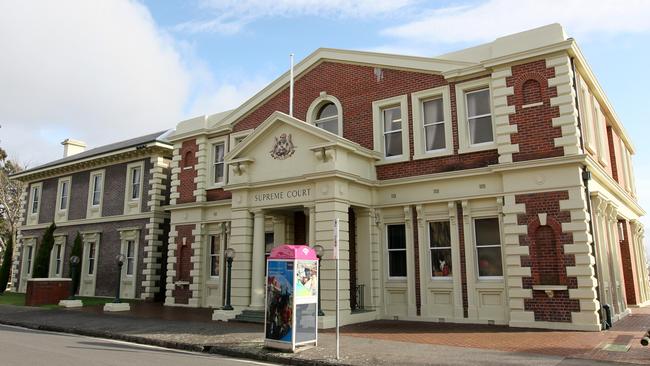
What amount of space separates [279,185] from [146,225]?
1272 centimetres

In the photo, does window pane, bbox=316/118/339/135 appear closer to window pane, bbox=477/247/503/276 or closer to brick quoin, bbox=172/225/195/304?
window pane, bbox=477/247/503/276

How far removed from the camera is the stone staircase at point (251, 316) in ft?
52.6

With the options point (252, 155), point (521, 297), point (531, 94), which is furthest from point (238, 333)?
point (531, 94)

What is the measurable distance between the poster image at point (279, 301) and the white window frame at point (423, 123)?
7359mm

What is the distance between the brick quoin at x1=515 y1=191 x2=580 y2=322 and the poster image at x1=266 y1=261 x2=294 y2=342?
711 cm

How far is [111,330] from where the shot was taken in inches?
565

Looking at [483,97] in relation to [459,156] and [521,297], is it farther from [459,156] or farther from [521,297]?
[521,297]

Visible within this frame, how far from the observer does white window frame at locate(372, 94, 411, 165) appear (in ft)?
56.1

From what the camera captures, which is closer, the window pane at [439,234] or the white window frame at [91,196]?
the window pane at [439,234]

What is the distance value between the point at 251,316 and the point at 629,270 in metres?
15.6

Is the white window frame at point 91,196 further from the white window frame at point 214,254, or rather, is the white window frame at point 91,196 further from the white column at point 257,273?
the white column at point 257,273

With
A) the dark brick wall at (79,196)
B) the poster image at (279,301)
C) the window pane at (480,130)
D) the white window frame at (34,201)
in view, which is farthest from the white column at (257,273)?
the white window frame at (34,201)

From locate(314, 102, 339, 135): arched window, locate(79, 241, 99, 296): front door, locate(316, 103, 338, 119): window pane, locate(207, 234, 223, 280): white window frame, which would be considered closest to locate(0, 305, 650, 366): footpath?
locate(207, 234, 223, 280): white window frame

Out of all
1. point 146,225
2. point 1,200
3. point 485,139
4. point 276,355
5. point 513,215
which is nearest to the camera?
point 276,355
